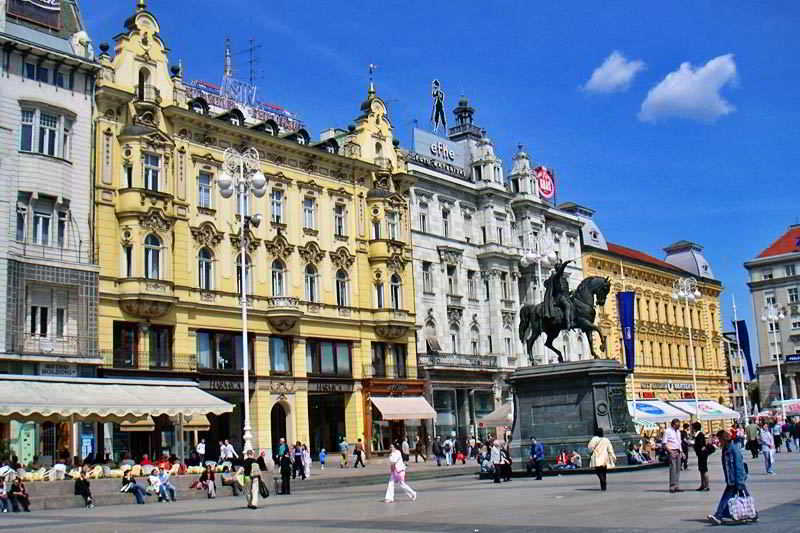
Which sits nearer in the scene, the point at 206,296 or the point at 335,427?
the point at 206,296

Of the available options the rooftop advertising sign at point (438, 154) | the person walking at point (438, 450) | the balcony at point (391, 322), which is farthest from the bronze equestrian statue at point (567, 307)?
the rooftop advertising sign at point (438, 154)

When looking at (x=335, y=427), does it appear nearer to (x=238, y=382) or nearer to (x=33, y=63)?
(x=238, y=382)

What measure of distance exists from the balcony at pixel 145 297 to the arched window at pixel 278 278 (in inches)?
307

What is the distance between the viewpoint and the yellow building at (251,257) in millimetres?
43625

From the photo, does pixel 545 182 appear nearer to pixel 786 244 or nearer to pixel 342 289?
pixel 342 289

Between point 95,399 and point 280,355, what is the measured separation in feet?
59.8

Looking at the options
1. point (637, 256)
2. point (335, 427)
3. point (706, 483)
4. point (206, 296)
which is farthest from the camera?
point (637, 256)

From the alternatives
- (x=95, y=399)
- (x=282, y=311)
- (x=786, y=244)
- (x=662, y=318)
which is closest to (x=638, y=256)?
(x=662, y=318)

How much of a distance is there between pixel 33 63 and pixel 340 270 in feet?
68.4

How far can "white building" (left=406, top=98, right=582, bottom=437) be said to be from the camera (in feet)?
201

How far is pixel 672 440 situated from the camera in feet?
75.9

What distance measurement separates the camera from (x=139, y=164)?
44.4 m

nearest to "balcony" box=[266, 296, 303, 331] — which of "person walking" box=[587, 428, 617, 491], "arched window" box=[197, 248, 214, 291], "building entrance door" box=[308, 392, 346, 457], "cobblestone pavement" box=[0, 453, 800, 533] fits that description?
"arched window" box=[197, 248, 214, 291]

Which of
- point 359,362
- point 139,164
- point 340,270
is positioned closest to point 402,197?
point 340,270
